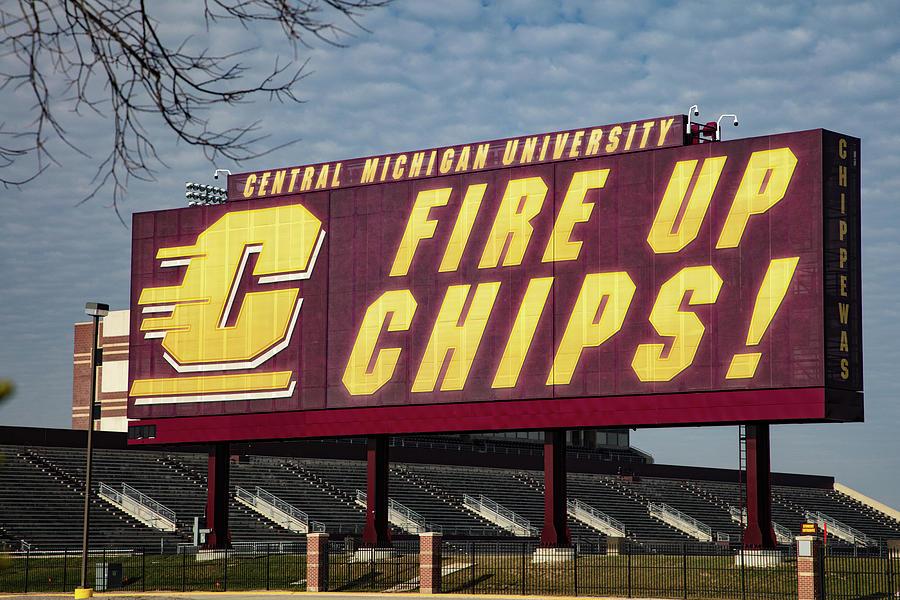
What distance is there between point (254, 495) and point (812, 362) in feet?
127

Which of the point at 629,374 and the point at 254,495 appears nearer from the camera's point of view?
the point at 629,374

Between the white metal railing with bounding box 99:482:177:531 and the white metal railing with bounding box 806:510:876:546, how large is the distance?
46.8 m

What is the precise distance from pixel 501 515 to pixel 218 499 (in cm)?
2690

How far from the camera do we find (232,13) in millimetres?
10281

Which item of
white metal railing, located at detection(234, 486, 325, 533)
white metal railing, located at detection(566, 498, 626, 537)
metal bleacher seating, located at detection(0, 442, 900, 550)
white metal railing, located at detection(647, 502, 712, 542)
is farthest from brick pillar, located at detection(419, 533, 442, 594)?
white metal railing, located at detection(647, 502, 712, 542)

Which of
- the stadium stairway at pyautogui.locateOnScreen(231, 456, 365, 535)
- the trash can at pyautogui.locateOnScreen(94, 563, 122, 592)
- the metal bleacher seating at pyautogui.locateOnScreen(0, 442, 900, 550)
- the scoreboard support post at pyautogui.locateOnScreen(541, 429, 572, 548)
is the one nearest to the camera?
the scoreboard support post at pyautogui.locateOnScreen(541, 429, 572, 548)

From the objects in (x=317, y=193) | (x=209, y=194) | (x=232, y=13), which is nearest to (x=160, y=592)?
(x=317, y=193)

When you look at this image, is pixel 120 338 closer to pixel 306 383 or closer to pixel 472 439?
pixel 472 439

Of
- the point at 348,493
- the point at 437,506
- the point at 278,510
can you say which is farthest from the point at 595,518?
the point at 278,510

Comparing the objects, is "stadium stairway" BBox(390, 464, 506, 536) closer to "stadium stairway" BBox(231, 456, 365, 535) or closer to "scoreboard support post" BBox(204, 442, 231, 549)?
"stadium stairway" BBox(231, 456, 365, 535)

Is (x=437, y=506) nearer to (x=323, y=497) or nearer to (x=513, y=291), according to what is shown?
(x=323, y=497)

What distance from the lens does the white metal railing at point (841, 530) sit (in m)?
84.5

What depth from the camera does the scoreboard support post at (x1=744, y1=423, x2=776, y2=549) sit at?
133ft

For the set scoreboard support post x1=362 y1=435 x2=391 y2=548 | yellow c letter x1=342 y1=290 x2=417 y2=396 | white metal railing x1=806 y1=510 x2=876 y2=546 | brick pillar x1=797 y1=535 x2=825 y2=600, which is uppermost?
yellow c letter x1=342 y1=290 x2=417 y2=396
